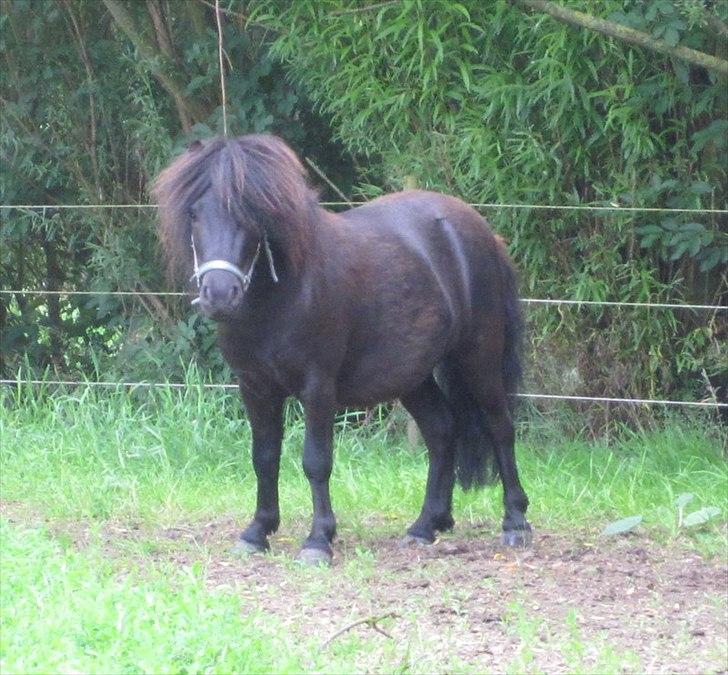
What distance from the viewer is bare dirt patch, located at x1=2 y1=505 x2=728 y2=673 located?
4.12 m

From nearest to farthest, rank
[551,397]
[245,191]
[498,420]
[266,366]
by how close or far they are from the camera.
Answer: [245,191]
[266,366]
[498,420]
[551,397]

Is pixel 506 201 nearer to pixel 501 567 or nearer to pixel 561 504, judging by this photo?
pixel 561 504

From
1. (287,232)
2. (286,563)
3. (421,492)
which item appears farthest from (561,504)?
(287,232)

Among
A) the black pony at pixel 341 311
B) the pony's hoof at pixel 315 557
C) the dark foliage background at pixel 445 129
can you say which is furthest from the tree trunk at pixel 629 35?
the pony's hoof at pixel 315 557

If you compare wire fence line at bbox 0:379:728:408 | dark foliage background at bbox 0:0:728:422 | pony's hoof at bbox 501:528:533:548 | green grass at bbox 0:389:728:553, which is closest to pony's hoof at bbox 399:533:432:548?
green grass at bbox 0:389:728:553

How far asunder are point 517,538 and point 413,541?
457mm

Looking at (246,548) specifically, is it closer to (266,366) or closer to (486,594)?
(266,366)

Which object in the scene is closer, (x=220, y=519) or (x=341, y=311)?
(x=341, y=311)

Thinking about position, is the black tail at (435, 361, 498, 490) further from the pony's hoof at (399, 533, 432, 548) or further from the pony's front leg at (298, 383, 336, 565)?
the pony's front leg at (298, 383, 336, 565)

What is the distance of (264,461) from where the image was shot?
5.49 m

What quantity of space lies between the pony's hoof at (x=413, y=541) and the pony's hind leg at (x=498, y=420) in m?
0.37

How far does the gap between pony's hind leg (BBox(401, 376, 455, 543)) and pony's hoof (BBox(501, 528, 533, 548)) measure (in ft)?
1.05

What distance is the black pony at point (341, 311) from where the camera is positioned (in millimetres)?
4957

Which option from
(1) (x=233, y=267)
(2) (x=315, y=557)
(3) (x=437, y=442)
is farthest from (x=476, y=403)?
(1) (x=233, y=267)
